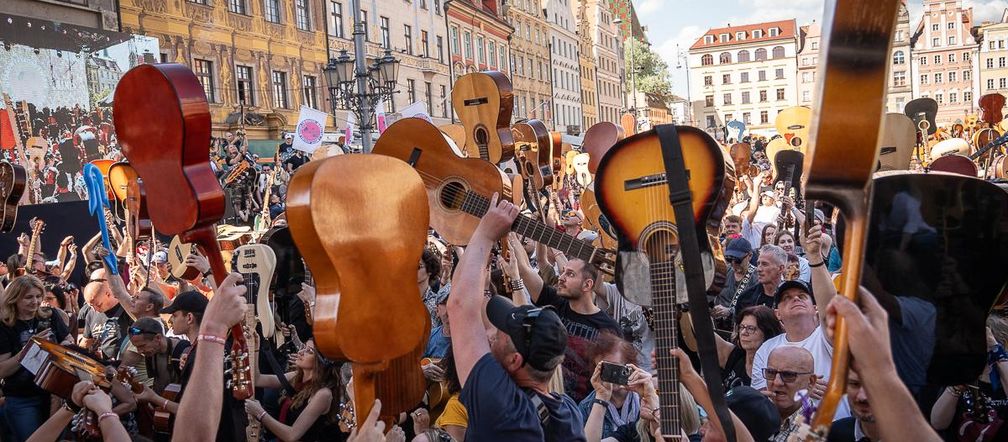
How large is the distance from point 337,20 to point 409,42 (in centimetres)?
764

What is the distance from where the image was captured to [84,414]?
11.8 feet

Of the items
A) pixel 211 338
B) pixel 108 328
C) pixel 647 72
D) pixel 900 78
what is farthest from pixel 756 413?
pixel 900 78

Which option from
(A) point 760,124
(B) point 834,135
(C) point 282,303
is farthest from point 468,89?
(A) point 760,124

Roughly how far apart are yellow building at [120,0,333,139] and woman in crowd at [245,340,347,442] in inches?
826

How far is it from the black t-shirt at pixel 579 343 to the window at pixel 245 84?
24.8 meters

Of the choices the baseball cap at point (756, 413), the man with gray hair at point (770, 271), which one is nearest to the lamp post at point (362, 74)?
the man with gray hair at point (770, 271)

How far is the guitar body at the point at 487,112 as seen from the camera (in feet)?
19.0

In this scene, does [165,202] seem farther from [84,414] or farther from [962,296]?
[962,296]

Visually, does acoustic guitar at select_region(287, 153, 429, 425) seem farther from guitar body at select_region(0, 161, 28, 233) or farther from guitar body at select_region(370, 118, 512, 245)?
guitar body at select_region(0, 161, 28, 233)

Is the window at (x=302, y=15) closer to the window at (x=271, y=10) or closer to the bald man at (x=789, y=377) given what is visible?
the window at (x=271, y=10)

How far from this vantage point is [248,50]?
28.8 m

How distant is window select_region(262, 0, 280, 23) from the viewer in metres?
29.7

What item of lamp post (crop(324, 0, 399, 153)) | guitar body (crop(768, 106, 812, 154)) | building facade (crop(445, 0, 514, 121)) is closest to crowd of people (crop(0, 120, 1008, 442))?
guitar body (crop(768, 106, 812, 154))

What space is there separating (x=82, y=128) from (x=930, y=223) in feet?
71.8
